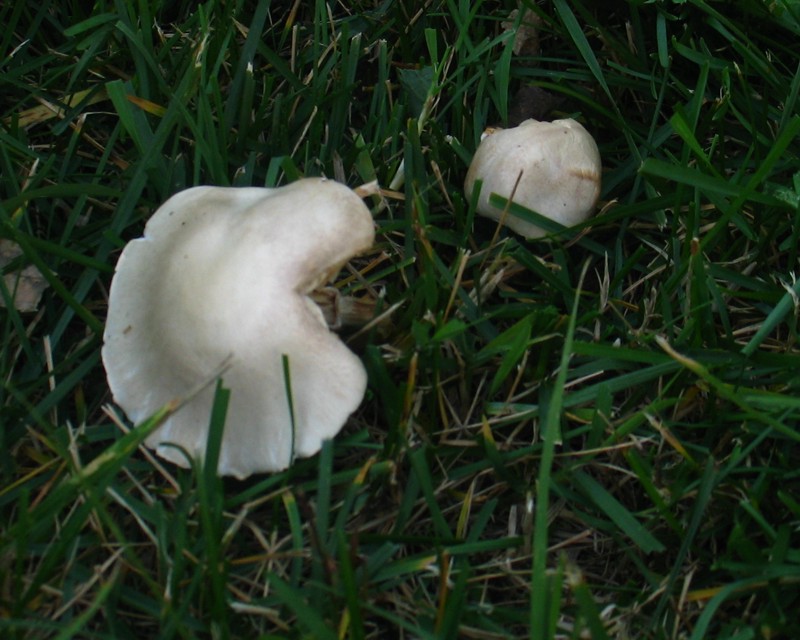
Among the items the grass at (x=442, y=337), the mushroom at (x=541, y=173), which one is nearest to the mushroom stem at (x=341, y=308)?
the grass at (x=442, y=337)

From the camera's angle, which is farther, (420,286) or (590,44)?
(590,44)

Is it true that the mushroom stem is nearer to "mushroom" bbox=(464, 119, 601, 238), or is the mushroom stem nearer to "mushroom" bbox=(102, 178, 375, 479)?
"mushroom" bbox=(102, 178, 375, 479)

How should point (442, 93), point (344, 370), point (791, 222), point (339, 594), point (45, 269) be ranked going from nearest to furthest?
point (339, 594) → point (344, 370) → point (45, 269) → point (791, 222) → point (442, 93)

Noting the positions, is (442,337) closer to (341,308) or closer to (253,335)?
(341,308)

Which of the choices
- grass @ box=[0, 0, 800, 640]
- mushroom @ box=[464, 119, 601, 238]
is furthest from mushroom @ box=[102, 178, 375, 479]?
mushroom @ box=[464, 119, 601, 238]

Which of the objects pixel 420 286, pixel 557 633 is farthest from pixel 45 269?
pixel 557 633

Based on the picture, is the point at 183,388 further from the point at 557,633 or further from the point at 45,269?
the point at 557,633

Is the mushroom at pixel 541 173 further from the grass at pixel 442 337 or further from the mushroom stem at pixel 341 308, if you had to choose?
the mushroom stem at pixel 341 308

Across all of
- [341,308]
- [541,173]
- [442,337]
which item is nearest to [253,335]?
[341,308]
